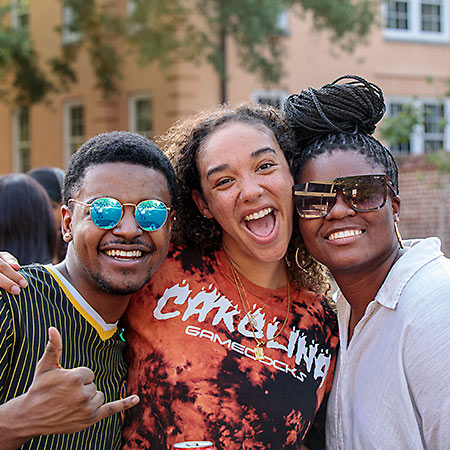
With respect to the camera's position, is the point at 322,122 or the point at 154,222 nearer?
the point at 154,222

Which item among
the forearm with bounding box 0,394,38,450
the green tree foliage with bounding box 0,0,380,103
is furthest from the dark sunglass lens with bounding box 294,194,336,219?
the green tree foliage with bounding box 0,0,380,103

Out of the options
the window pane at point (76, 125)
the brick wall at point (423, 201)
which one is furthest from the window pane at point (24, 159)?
the brick wall at point (423, 201)

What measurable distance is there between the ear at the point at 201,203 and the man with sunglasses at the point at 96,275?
0.25 m

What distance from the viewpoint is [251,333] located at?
107 inches

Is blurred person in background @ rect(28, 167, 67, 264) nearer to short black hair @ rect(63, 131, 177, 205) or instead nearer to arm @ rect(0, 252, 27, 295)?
short black hair @ rect(63, 131, 177, 205)

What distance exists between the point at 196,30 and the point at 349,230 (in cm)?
1110

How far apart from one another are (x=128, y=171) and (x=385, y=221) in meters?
1.08

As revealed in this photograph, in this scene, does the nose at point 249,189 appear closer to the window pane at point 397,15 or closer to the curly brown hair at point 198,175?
the curly brown hair at point 198,175

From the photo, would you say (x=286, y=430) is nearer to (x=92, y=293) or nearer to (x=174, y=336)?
(x=174, y=336)

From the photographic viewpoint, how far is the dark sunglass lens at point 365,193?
262cm

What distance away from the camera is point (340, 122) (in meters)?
2.87

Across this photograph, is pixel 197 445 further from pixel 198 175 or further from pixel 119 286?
pixel 198 175

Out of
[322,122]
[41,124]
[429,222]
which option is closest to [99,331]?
[322,122]

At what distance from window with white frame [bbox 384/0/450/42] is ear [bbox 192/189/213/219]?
15270 millimetres
